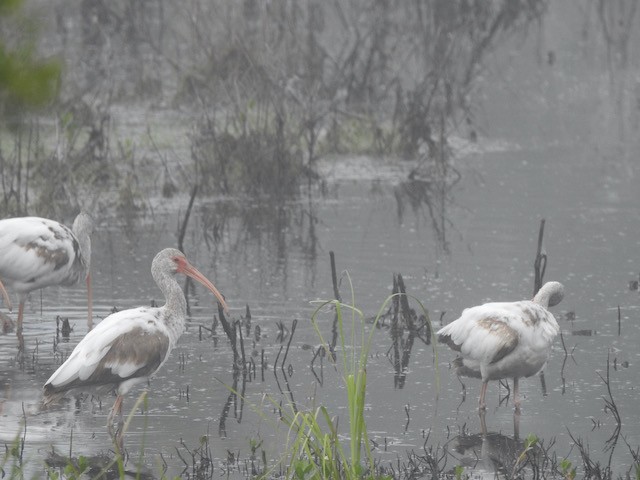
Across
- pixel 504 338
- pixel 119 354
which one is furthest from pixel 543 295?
pixel 119 354

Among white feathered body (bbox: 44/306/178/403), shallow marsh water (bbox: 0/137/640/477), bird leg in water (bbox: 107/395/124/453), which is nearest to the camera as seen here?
bird leg in water (bbox: 107/395/124/453)

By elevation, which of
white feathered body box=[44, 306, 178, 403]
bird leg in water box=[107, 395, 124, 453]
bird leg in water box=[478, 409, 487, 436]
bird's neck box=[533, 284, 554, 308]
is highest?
bird's neck box=[533, 284, 554, 308]

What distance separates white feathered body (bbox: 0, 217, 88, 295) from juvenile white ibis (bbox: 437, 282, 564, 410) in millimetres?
3204

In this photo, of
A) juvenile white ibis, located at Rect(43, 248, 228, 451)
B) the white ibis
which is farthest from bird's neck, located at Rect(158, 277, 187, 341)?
the white ibis

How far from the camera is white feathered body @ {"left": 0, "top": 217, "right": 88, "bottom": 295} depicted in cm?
1005

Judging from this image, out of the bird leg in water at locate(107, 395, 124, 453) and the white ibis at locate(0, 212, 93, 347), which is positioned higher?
the white ibis at locate(0, 212, 93, 347)

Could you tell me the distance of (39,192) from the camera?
50.7 feet

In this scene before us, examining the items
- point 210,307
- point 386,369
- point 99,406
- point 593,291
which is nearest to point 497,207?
point 593,291

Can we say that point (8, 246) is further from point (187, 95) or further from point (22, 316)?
point (187, 95)

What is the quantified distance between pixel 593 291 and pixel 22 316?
14.7 feet

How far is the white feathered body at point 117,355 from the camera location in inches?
295

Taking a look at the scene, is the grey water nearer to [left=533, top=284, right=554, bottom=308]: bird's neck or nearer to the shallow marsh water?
the shallow marsh water

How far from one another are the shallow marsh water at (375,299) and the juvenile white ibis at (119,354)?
0.27 metres

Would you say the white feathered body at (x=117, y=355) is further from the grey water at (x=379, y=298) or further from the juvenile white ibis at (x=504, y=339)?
the juvenile white ibis at (x=504, y=339)
